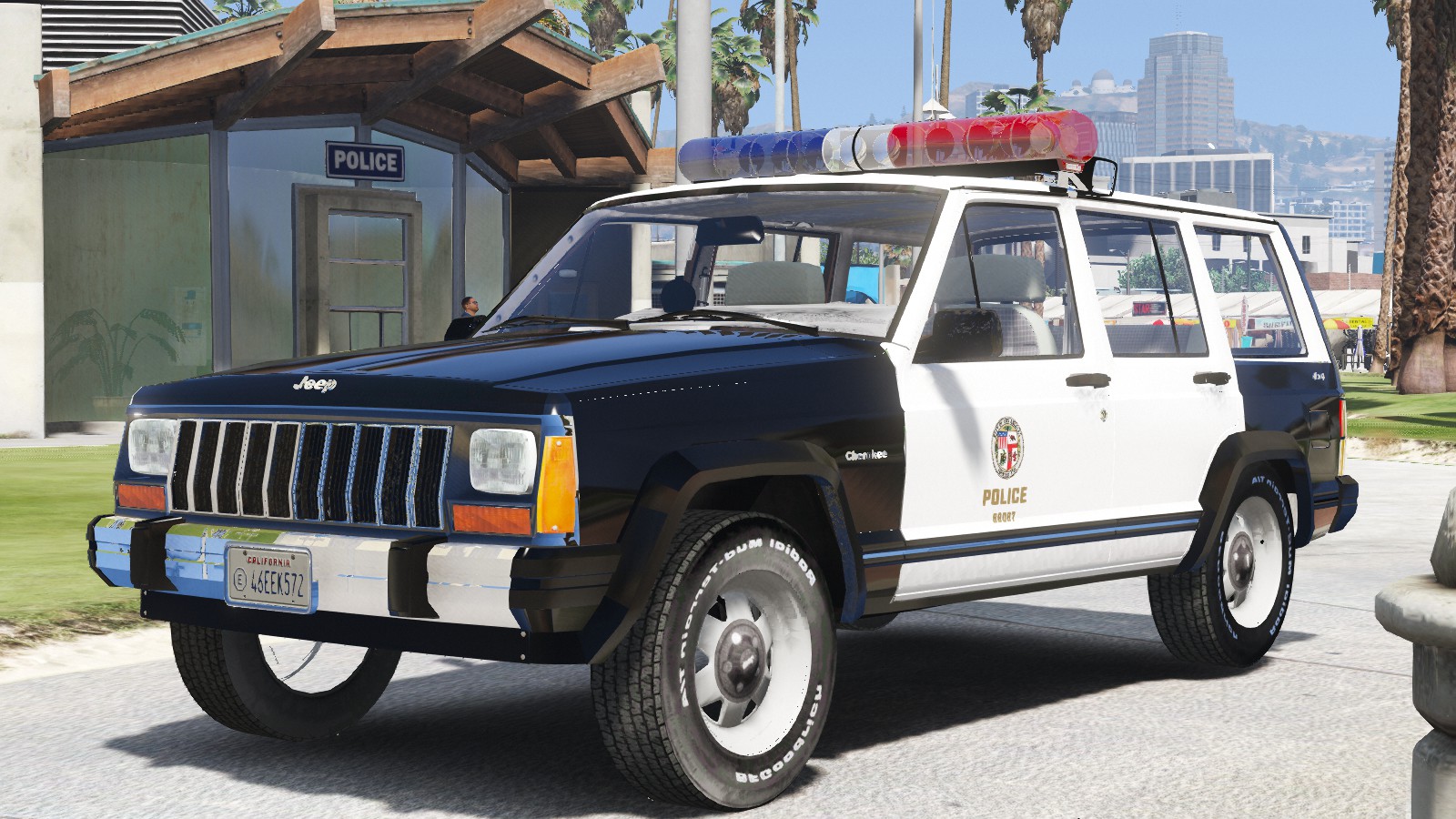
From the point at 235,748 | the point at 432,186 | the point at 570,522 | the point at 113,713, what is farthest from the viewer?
the point at 432,186

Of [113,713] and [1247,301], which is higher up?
[1247,301]

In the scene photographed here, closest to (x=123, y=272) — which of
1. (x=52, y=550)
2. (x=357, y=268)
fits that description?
(x=357, y=268)

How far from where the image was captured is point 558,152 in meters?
24.7

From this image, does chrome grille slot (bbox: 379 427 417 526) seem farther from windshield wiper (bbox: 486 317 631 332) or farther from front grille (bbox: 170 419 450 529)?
windshield wiper (bbox: 486 317 631 332)

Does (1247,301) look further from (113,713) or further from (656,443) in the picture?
(113,713)

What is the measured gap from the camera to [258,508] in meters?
5.59

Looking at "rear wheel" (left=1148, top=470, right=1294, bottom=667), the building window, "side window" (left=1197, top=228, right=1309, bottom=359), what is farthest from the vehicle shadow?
the building window

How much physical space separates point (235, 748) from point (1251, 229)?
5.06 meters

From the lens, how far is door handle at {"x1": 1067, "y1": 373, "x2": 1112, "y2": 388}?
22.6 feet

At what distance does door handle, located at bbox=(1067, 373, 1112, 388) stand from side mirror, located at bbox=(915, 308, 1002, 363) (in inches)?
22.3

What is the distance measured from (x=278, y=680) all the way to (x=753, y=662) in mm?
1842

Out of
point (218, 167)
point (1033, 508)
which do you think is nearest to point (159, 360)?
point (218, 167)

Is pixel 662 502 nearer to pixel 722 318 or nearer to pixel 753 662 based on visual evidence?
pixel 753 662

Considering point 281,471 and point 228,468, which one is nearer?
point 281,471
